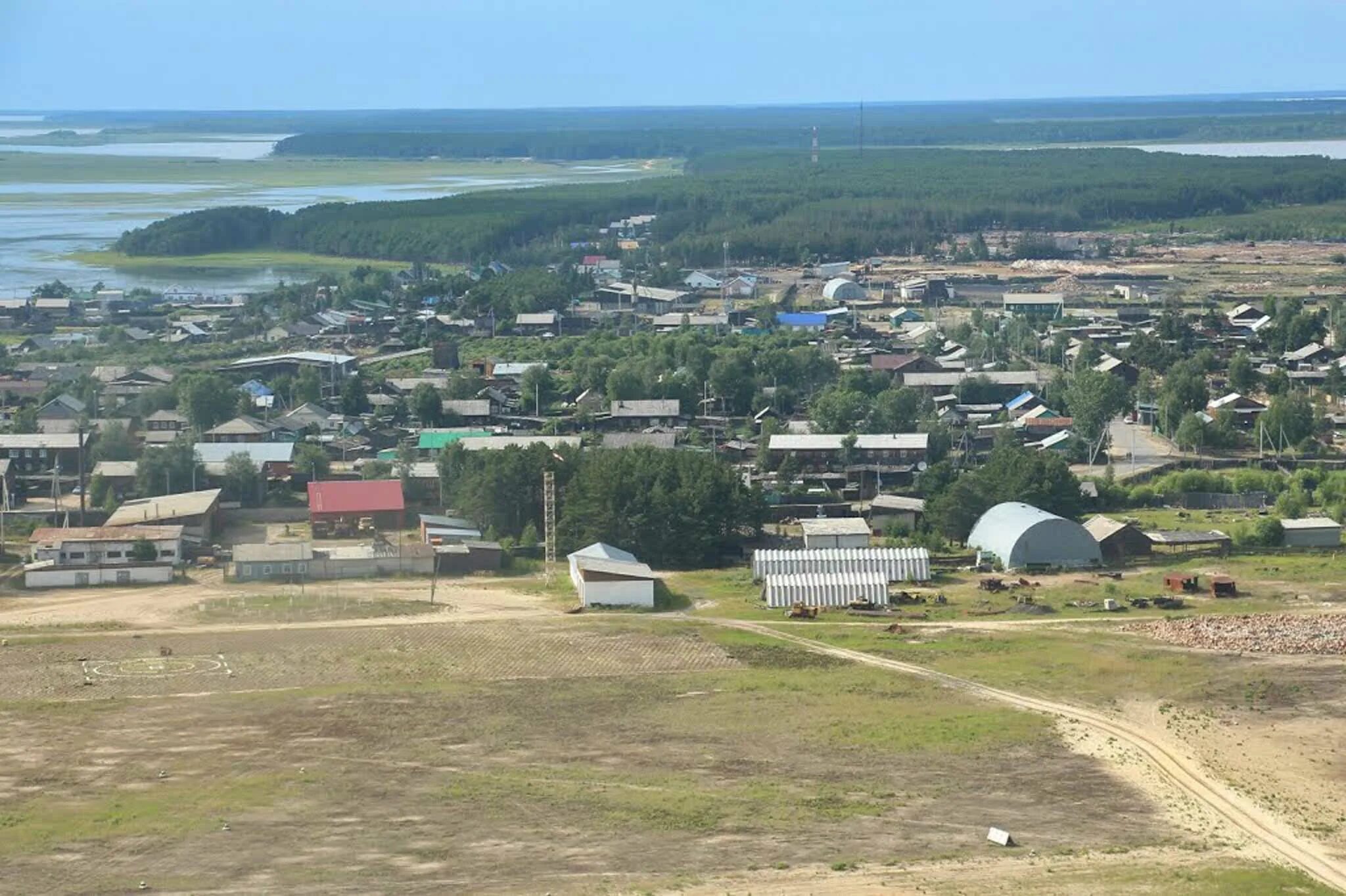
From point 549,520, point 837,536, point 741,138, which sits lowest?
point 837,536

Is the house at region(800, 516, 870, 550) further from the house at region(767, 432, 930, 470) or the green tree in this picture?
the green tree

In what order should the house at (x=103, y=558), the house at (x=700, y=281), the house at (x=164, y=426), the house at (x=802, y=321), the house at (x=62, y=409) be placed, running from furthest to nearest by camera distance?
the house at (x=700, y=281) → the house at (x=802, y=321) → the house at (x=62, y=409) → the house at (x=164, y=426) → the house at (x=103, y=558)

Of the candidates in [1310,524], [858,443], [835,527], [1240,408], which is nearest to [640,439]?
[858,443]

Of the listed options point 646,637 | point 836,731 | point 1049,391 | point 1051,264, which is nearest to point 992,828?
point 836,731

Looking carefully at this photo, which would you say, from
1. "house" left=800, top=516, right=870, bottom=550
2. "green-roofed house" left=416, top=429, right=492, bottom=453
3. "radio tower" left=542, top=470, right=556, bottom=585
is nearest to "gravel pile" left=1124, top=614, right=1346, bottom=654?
"house" left=800, top=516, right=870, bottom=550

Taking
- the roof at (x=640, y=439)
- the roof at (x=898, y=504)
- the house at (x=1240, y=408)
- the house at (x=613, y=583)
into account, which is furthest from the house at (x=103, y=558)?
the house at (x=1240, y=408)

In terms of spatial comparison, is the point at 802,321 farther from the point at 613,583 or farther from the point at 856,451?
the point at 613,583

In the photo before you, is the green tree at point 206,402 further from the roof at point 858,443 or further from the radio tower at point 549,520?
the roof at point 858,443

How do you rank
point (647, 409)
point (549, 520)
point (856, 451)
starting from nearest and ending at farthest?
point (549, 520) → point (856, 451) → point (647, 409)

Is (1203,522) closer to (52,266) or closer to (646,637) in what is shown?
(646,637)
